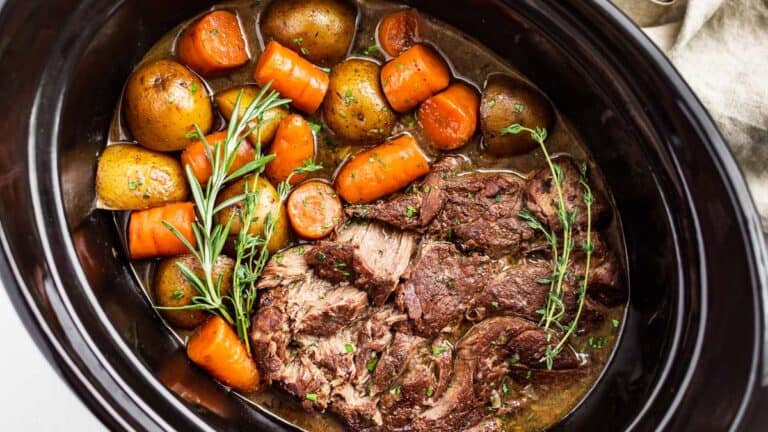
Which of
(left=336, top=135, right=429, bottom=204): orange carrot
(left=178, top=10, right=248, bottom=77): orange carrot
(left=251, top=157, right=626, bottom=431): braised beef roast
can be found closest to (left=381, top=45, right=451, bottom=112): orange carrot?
(left=336, top=135, right=429, bottom=204): orange carrot

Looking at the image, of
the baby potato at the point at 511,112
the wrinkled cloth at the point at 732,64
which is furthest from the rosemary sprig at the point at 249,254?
the wrinkled cloth at the point at 732,64

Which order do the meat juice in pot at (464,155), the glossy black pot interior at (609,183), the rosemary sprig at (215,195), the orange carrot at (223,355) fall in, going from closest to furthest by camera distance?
the glossy black pot interior at (609,183) < the rosemary sprig at (215,195) < the orange carrot at (223,355) < the meat juice in pot at (464,155)

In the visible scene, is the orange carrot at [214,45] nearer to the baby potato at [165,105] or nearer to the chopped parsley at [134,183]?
the baby potato at [165,105]

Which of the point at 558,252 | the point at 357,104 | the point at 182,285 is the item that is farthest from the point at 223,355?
the point at 558,252

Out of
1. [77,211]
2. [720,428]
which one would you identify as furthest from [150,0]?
[720,428]

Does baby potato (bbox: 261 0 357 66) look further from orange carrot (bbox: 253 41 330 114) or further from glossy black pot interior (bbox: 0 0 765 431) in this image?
glossy black pot interior (bbox: 0 0 765 431)
